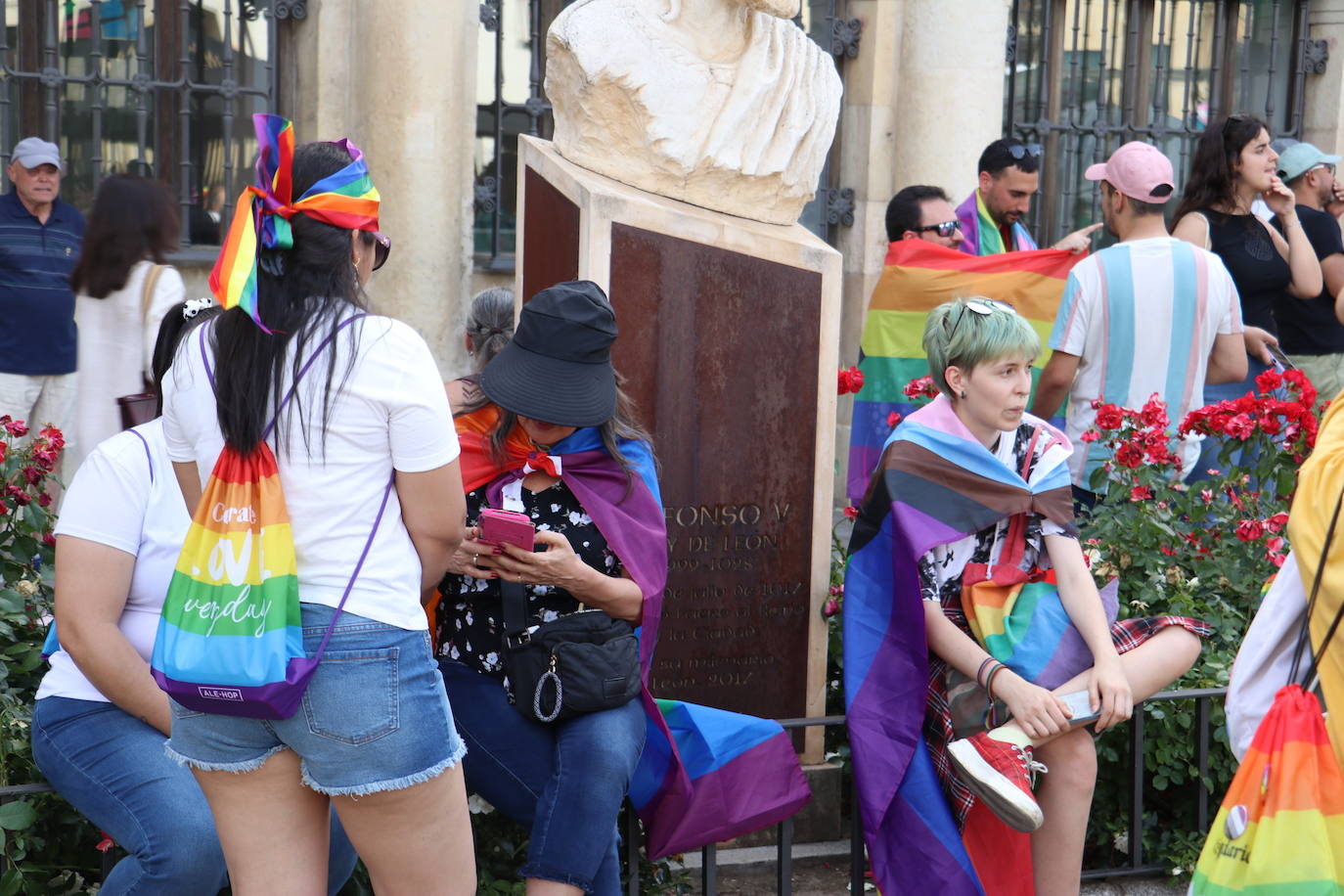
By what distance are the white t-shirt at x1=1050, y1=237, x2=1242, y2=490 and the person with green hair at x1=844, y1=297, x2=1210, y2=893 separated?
154 cm

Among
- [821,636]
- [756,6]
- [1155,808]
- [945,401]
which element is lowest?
[1155,808]

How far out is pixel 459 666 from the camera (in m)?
3.46

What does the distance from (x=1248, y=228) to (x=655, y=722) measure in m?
3.65

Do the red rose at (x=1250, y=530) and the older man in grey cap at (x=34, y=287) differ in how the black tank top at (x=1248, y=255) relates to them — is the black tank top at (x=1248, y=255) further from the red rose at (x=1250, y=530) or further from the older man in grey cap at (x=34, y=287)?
the older man in grey cap at (x=34, y=287)

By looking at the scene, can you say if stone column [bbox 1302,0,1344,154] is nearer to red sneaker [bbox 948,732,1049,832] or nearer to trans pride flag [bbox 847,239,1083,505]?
trans pride flag [bbox 847,239,1083,505]

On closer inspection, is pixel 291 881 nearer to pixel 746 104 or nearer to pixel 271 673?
pixel 271 673

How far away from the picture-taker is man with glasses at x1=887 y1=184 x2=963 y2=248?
6.20 meters

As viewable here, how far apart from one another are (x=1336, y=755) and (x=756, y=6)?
282 centimetres

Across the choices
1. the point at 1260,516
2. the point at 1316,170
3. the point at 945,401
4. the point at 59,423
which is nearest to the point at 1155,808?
the point at 1260,516

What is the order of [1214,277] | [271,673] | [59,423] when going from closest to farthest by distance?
1. [271,673]
2. [1214,277]
3. [59,423]

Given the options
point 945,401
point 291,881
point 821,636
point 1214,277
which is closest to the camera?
point 291,881

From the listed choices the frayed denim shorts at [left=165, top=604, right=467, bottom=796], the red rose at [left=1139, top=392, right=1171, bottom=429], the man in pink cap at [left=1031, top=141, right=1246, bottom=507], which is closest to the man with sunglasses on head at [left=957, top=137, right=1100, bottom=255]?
the man in pink cap at [left=1031, top=141, right=1246, bottom=507]

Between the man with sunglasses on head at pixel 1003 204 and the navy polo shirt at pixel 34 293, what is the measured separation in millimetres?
3684

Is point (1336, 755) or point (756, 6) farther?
point (756, 6)
